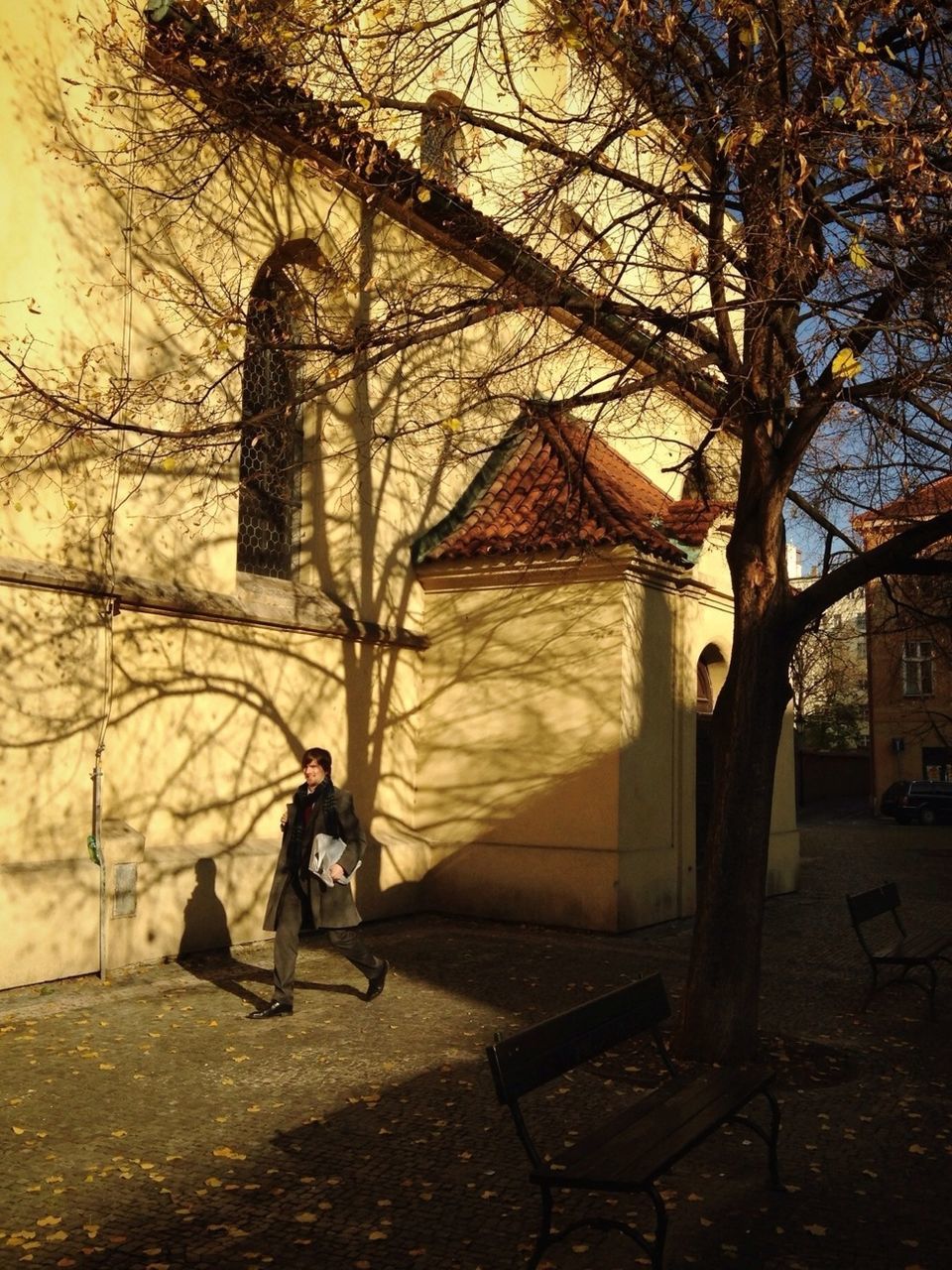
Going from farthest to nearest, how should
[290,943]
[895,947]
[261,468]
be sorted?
[261,468]
[895,947]
[290,943]

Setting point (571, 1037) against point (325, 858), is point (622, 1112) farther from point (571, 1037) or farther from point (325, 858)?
point (325, 858)

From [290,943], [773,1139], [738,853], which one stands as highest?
[738,853]

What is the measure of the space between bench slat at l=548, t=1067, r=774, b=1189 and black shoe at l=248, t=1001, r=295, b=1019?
12.5 ft

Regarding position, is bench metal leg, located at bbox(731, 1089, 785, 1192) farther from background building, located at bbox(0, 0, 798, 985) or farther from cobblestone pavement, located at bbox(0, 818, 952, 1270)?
background building, located at bbox(0, 0, 798, 985)

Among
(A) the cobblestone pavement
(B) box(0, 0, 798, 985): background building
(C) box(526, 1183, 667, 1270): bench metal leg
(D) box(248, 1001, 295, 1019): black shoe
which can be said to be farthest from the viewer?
(B) box(0, 0, 798, 985): background building

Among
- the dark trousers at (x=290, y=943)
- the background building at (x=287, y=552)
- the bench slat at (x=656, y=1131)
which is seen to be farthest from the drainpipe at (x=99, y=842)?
the bench slat at (x=656, y=1131)

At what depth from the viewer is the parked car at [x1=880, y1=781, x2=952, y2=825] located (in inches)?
1570

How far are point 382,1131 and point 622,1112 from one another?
153 cm

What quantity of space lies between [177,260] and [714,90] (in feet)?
16.8

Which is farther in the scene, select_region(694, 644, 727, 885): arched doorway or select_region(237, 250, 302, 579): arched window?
select_region(694, 644, 727, 885): arched doorway

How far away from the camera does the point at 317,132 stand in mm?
9023

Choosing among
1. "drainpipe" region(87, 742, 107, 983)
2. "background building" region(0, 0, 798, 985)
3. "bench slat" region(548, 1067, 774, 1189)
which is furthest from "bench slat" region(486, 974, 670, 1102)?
"drainpipe" region(87, 742, 107, 983)

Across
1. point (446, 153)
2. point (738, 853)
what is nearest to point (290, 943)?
point (738, 853)

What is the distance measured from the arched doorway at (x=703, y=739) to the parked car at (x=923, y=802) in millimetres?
26688
